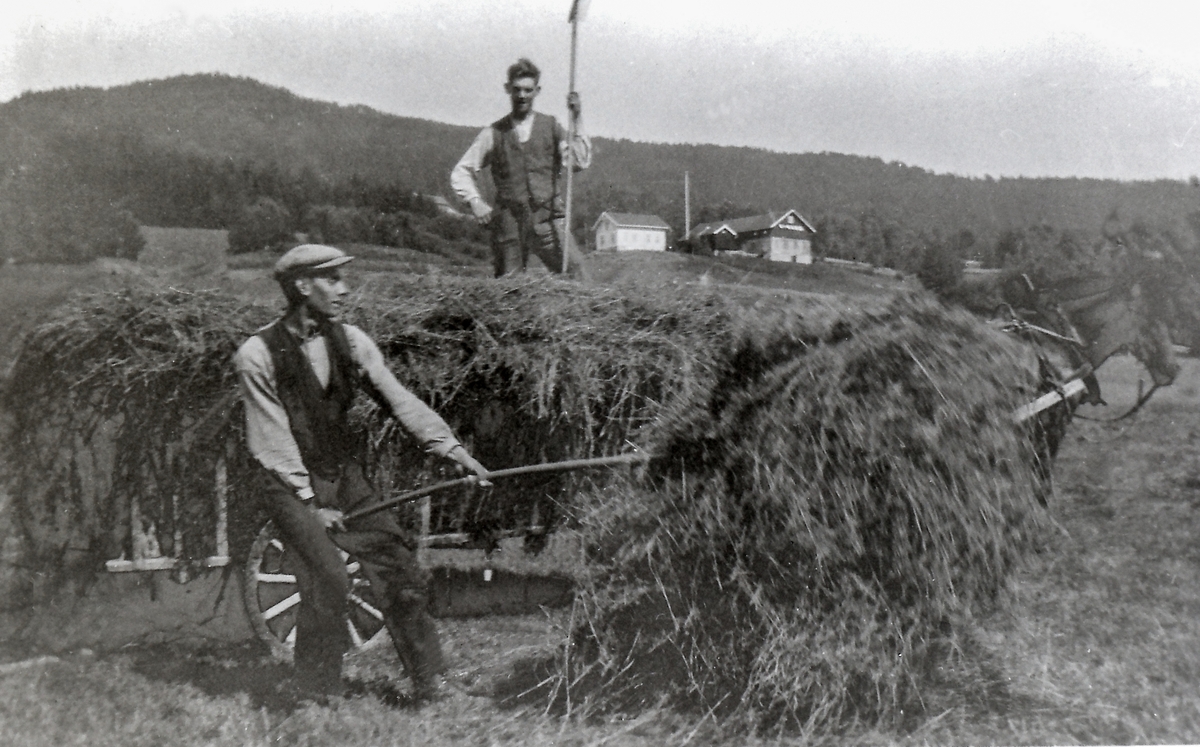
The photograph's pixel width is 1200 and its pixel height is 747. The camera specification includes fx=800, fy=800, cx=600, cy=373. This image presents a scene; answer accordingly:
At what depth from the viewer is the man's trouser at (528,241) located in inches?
161

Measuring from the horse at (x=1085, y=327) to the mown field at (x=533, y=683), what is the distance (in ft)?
4.14

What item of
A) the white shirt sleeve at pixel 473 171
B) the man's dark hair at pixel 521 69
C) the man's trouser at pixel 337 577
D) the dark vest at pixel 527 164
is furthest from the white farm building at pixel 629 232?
the man's trouser at pixel 337 577

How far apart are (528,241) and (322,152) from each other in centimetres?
109

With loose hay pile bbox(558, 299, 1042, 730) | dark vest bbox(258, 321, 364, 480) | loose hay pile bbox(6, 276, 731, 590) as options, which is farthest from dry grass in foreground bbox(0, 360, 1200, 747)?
dark vest bbox(258, 321, 364, 480)

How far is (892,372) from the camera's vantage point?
10.9ft

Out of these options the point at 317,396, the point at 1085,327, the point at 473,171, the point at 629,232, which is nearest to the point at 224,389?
the point at 317,396

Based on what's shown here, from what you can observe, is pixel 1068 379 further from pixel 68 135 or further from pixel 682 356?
pixel 68 135

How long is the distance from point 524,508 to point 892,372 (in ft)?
5.84

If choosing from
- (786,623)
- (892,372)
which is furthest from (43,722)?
(892,372)

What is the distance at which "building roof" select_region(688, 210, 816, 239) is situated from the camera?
4.37 metres

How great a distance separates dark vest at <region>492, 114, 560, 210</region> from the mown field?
57cm

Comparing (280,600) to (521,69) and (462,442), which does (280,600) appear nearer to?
(462,442)

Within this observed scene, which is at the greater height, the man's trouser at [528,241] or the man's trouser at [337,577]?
the man's trouser at [528,241]

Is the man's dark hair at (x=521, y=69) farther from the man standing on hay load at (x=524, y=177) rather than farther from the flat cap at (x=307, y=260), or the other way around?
the flat cap at (x=307, y=260)
